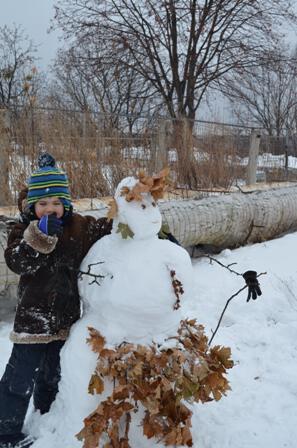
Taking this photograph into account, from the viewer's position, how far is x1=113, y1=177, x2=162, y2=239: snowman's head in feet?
5.57

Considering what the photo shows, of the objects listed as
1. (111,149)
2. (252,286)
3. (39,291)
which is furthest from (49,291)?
(111,149)

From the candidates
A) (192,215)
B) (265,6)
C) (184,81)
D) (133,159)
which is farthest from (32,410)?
(265,6)

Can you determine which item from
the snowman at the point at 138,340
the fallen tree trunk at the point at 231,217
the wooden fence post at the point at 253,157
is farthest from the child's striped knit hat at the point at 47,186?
the wooden fence post at the point at 253,157

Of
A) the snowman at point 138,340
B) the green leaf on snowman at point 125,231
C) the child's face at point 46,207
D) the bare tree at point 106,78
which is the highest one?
the bare tree at point 106,78

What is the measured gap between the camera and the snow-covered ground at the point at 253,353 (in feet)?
6.98

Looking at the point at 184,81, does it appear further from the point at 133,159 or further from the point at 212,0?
the point at 133,159

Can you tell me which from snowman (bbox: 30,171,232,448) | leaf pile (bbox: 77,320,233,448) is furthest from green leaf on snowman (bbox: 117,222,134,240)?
leaf pile (bbox: 77,320,233,448)

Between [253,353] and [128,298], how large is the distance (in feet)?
5.16

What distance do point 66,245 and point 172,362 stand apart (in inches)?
26.9

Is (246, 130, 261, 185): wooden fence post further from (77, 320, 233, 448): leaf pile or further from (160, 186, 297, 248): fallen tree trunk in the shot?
(77, 320, 233, 448): leaf pile

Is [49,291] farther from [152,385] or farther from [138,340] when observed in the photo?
[152,385]

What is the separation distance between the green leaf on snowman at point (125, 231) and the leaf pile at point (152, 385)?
39cm

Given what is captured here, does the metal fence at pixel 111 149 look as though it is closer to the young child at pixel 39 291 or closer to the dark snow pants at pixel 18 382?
the young child at pixel 39 291

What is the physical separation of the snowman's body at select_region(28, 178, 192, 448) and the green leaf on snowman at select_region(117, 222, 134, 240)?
0.05 ft
